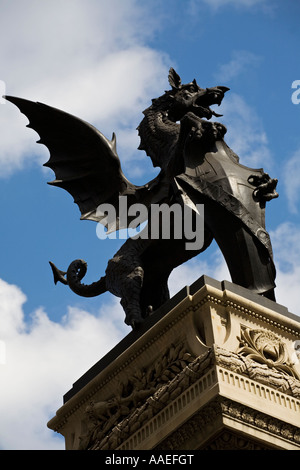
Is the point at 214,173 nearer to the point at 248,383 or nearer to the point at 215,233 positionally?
the point at 215,233

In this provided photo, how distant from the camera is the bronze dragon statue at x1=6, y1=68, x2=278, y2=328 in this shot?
991 cm

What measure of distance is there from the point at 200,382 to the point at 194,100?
4067mm

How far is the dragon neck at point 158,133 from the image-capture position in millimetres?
11219

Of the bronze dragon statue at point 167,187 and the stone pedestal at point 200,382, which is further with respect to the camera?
the bronze dragon statue at point 167,187

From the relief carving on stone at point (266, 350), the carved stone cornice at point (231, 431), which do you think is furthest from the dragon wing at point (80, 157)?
the carved stone cornice at point (231, 431)

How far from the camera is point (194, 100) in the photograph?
11430 millimetres

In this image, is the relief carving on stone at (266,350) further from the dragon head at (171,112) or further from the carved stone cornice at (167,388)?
the dragon head at (171,112)

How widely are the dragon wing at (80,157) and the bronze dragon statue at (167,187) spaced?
0.04 feet

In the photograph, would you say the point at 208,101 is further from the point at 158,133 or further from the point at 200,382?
the point at 200,382

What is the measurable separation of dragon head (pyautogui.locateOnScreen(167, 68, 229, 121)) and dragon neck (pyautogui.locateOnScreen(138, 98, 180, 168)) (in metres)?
0.15

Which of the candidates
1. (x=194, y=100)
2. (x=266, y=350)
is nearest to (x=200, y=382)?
(x=266, y=350)

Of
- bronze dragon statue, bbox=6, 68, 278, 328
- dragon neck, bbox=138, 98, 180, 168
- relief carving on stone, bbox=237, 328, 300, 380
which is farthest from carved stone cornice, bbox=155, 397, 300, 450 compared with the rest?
dragon neck, bbox=138, 98, 180, 168

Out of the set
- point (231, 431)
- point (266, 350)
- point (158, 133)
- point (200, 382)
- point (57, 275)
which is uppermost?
point (158, 133)

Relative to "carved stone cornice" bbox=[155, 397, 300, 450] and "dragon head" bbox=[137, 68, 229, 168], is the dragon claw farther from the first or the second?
"carved stone cornice" bbox=[155, 397, 300, 450]
